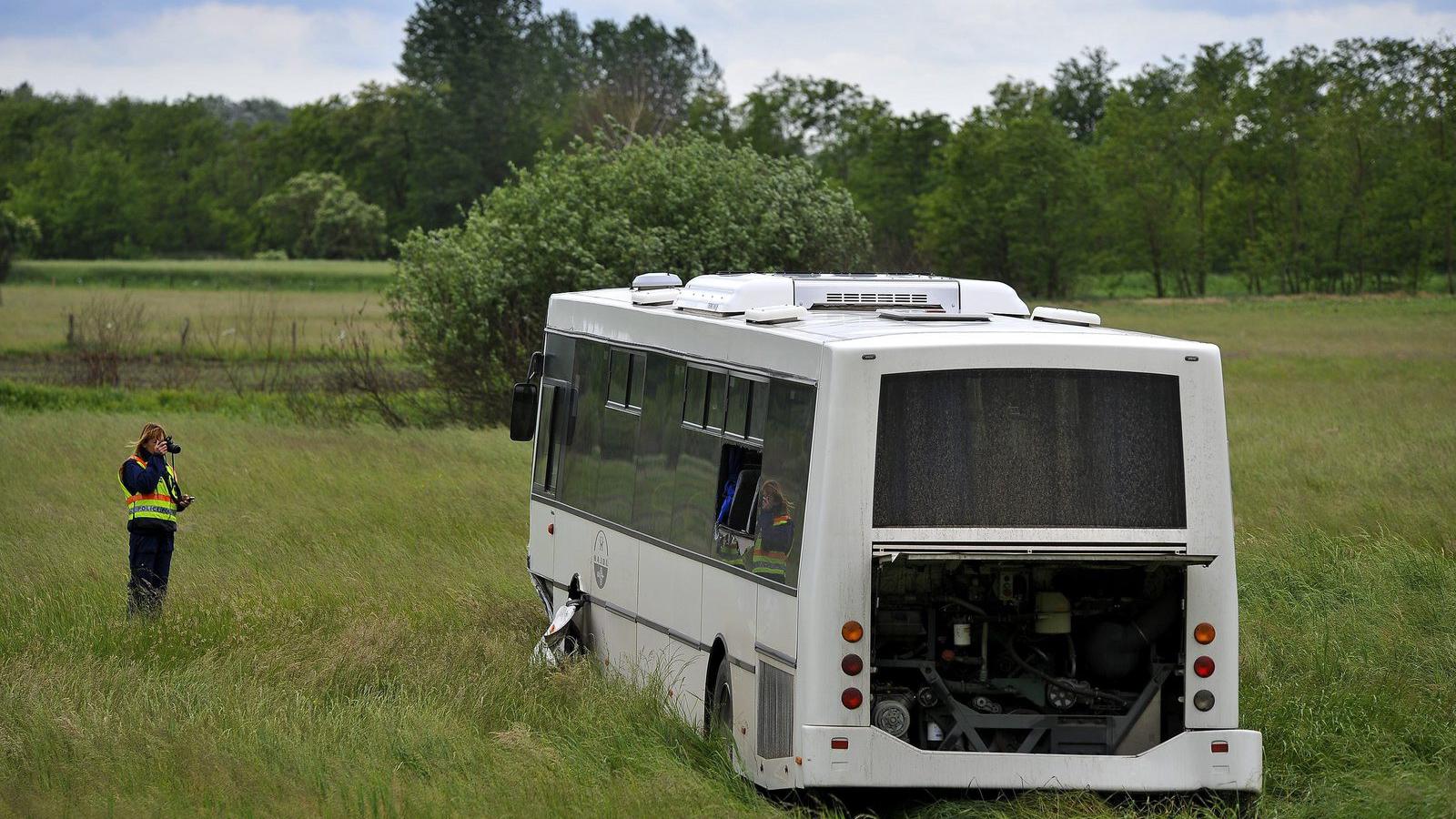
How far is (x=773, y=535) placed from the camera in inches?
→ 344

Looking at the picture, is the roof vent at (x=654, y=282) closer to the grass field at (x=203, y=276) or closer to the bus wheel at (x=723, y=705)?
the bus wheel at (x=723, y=705)

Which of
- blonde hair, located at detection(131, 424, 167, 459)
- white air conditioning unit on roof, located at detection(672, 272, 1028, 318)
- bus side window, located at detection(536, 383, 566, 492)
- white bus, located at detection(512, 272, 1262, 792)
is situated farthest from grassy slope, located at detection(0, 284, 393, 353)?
white bus, located at detection(512, 272, 1262, 792)

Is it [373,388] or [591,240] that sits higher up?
[591,240]

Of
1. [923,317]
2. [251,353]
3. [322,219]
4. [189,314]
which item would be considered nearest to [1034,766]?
[923,317]

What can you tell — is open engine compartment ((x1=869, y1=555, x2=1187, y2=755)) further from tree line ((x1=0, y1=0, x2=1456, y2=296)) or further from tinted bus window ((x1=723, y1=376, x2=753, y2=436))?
tree line ((x1=0, y1=0, x2=1456, y2=296))

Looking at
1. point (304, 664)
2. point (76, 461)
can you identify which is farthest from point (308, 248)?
point (304, 664)

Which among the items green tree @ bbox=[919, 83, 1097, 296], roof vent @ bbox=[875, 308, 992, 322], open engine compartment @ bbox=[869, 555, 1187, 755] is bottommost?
open engine compartment @ bbox=[869, 555, 1187, 755]

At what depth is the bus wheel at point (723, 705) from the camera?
9.39 m

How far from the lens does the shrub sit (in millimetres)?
29781

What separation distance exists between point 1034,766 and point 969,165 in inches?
3221

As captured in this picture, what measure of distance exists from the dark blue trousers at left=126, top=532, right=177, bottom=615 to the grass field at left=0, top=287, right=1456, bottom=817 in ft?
0.76

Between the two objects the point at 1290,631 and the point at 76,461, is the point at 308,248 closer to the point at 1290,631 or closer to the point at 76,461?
the point at 76,461

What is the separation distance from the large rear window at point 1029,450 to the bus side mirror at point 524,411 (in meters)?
5.52

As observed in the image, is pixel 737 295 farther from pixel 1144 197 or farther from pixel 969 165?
pixel 1144 197
